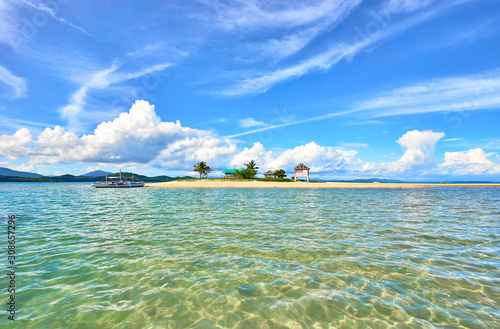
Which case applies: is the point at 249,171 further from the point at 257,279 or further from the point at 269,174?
the point at 257,279

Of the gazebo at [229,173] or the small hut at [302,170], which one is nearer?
the small hut at [302,170]

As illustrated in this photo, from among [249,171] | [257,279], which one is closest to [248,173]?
[249,171]

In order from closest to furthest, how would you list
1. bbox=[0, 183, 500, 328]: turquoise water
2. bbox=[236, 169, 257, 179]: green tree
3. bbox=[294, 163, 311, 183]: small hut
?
bbox=[0, 183, 500, 328]: turquoise water → bbox=[294, 163, 311, 183]: small hut → bbox=[236, 169, 257, 179]: green tree

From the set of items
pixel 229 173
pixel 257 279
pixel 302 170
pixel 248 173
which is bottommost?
pixel 257 279

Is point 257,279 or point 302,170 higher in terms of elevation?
point 302,170

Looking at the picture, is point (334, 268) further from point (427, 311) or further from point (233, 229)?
point (233, 229)

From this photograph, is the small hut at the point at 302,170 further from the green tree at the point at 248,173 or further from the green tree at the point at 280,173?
the green tree at the point at 248,173

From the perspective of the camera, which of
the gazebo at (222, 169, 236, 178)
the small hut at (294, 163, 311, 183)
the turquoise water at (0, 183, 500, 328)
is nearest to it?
the turquoise water at (0, 183, 500, 328)

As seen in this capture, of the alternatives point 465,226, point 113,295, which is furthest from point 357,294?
point 465,226

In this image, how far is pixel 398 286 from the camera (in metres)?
6.82

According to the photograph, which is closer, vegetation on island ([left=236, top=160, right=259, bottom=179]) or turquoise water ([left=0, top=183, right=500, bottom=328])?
turquoise water ([left=0, top=183, right=500, bottom=328])

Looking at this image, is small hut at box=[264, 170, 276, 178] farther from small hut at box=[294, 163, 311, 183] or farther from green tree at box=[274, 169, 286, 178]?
small hut at box=[294, 163, 311, 183]

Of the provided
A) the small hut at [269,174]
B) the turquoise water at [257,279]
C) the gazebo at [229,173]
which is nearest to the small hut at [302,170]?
the small hut at [269,174]

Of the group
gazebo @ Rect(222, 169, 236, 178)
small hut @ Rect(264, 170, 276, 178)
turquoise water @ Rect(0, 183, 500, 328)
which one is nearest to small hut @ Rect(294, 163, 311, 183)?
small hut @ Rect(264, 170, 276, 178)
